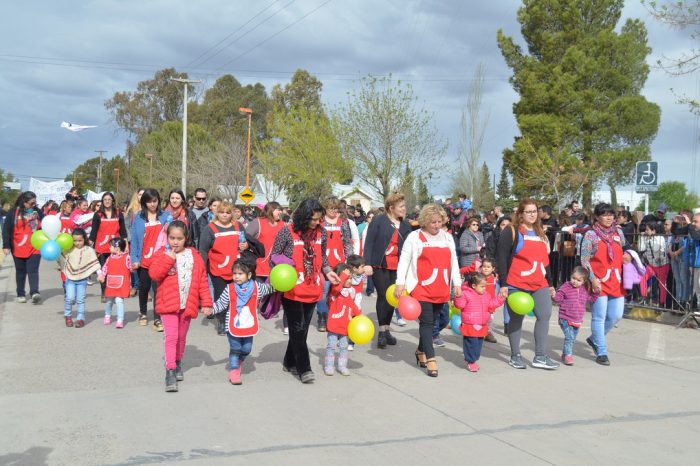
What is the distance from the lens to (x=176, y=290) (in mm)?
6086

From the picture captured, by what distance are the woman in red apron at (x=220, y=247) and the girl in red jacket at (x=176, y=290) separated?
1.99m

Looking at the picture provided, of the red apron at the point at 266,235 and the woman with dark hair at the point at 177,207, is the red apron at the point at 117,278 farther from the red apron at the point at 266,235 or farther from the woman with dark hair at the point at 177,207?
the red apron at the point at 266,235

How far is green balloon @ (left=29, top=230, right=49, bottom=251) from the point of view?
10797 mm

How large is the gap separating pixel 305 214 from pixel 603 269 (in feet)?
12.4

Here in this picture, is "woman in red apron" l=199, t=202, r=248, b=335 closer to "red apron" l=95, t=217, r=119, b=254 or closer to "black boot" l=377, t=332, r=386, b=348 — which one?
"black boot" l=377, t=332, r=386, b=348

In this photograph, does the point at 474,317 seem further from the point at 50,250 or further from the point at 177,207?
the point at 50,250

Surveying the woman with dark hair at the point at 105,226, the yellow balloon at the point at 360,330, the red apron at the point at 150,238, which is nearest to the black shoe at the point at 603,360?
the yellow balloon at the point at 360,330

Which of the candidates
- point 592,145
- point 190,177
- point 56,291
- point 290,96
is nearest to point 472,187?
point 592,145

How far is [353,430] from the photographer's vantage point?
16.2 feet

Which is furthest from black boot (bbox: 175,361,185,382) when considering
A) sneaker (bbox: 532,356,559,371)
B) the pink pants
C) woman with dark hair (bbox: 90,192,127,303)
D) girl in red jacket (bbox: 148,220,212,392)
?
woman with dark hair (bbox: 90,192,127,303)

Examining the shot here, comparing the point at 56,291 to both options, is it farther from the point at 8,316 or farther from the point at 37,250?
the point at 8,316

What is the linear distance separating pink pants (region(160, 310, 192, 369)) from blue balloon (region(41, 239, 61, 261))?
15.7 feet

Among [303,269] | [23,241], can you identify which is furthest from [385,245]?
[23,241]

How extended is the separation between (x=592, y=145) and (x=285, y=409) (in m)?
32.0
